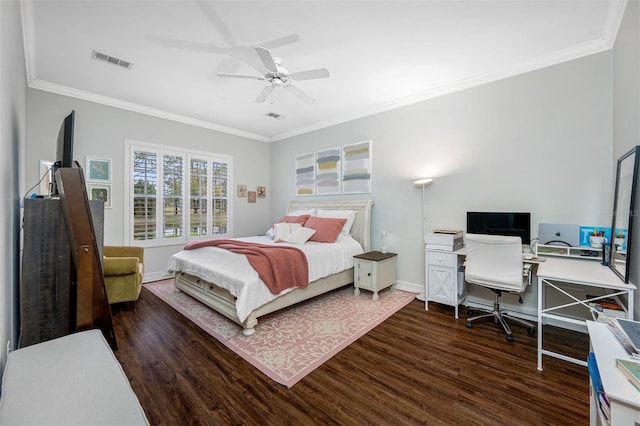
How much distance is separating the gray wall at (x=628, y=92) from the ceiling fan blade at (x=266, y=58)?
269cm

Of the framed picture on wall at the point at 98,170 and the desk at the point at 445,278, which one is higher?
the framed picture on wall at the point at 98,170

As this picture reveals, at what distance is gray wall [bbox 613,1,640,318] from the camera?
180 centimetres

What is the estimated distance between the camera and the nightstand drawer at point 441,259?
306cm

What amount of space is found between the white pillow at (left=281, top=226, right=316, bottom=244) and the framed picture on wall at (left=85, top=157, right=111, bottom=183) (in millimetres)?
2820

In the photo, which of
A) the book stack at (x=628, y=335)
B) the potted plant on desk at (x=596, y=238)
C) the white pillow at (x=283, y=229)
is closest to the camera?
the book stack at (x=628, y=335)

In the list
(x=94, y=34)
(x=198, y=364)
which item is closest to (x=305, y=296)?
(x=198, y=364)

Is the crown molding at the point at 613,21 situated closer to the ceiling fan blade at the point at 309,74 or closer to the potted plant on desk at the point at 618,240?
the potted plant on desk at the point at 618,240

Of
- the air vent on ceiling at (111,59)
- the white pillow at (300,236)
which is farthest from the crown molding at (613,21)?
the air vent on ceiling at (111,59)

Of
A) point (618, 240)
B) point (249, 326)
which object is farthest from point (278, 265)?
point (618, 240)

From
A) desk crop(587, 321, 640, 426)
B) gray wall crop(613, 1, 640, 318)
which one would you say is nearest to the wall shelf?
gray wall crop(613, 1, 640, 318)

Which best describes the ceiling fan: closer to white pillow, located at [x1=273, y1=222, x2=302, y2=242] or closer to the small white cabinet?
white pillow, located at [x1=273, y1=222, x2=302, y2=242]

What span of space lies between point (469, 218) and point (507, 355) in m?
1.54

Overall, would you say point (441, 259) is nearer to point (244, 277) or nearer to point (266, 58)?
point (244, 277)

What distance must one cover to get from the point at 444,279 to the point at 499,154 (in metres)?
1.64
